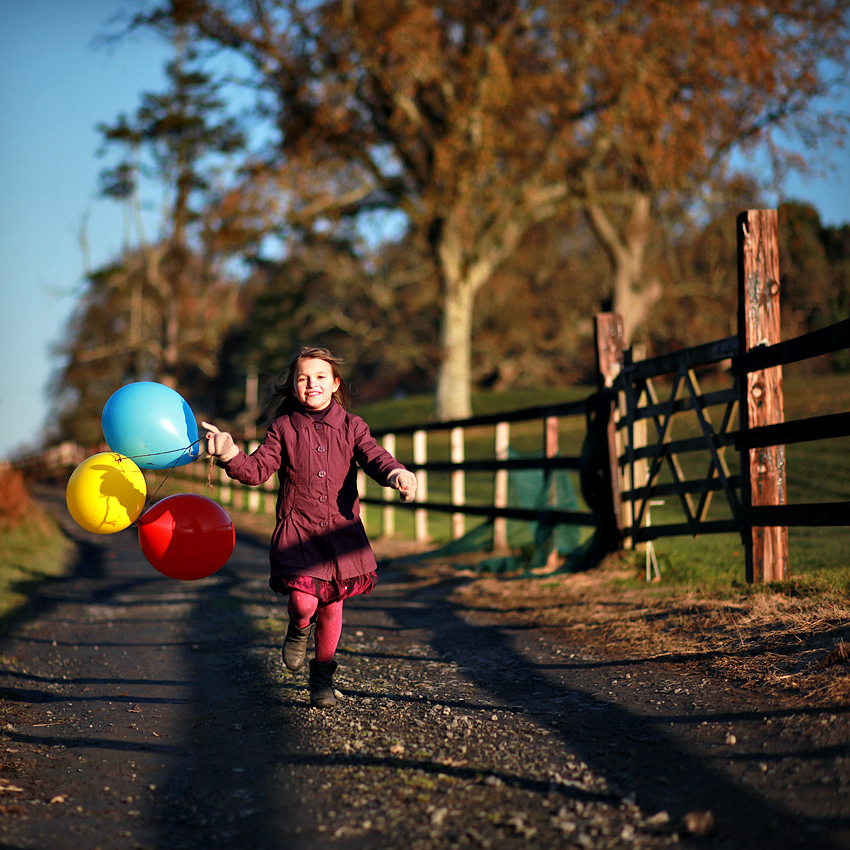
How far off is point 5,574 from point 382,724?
270 inches

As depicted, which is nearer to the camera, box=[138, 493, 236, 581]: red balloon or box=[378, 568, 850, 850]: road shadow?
box=[378, 568, 850, 850]: road shadow

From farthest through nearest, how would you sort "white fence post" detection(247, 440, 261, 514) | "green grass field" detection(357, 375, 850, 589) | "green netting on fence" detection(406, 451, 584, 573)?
"white fence post" detection(247, 440, 261, 514), "green netting on fence" detection(406, 451, 584, 573), "green grass field" detection(357, 375, 850, 589)

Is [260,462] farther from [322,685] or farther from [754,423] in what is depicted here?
[754,423]

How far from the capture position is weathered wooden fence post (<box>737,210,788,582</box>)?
18.1ft

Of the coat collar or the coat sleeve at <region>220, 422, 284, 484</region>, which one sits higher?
the coat collar

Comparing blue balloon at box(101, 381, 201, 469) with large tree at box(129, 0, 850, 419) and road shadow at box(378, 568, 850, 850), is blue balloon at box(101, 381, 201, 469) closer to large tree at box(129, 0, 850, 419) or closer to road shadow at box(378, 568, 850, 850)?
road shadow at box(378, 568, 850, 850)

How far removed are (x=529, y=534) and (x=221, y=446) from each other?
6.01 m

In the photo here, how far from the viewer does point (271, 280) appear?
4428cm

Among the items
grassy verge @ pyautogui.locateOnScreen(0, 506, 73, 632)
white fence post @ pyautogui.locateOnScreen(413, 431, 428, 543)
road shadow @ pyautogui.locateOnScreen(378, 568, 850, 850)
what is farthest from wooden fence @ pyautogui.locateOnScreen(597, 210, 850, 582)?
grassy verge @ pyautogui.locateOnScreen(0, 506, 73, 632)

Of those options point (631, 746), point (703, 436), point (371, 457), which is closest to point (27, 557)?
point (371, 457)

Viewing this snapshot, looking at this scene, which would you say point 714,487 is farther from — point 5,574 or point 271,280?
point 271,280

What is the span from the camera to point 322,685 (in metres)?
3.96

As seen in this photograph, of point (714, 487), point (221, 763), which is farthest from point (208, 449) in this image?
point (714, 487)

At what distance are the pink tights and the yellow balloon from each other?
99 cm
